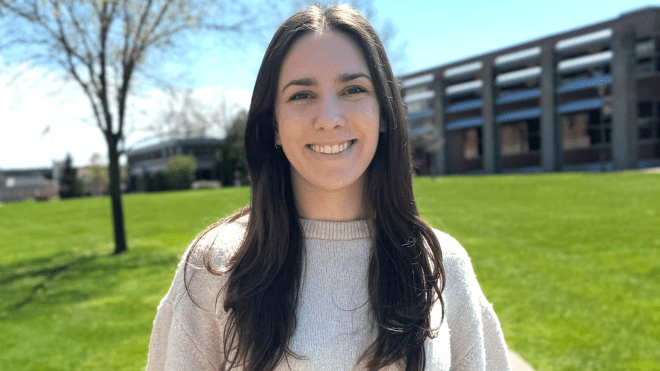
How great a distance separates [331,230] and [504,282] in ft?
19.4

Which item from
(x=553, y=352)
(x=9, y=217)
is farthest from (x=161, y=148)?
(x=553, y=352)

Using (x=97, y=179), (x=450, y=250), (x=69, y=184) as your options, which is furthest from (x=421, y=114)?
A: (x=450, y=250)

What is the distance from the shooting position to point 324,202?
1.83m

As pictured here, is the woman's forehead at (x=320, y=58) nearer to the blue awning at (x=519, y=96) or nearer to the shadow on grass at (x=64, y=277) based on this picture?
the shadow on grass at (x=64, y=277)

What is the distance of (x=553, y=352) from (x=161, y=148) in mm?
A: 67993

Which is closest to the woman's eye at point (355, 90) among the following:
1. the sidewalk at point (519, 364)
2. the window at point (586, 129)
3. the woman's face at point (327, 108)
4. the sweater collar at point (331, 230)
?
the woman's face at point (327, 108)

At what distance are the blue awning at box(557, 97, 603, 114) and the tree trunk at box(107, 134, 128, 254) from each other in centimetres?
3467

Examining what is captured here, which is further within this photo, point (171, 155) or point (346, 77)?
point (171, 155)

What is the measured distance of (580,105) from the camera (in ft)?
120

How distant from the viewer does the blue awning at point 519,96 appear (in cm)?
3956

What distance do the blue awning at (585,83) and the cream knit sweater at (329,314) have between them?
→ 126ft

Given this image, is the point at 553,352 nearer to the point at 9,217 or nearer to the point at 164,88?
the point at 164,88

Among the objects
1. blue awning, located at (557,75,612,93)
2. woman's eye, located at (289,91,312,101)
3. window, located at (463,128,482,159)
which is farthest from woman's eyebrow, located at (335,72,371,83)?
window, located at (463,128,482,159)

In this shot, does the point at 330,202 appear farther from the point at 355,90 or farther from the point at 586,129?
the point at 586,129
